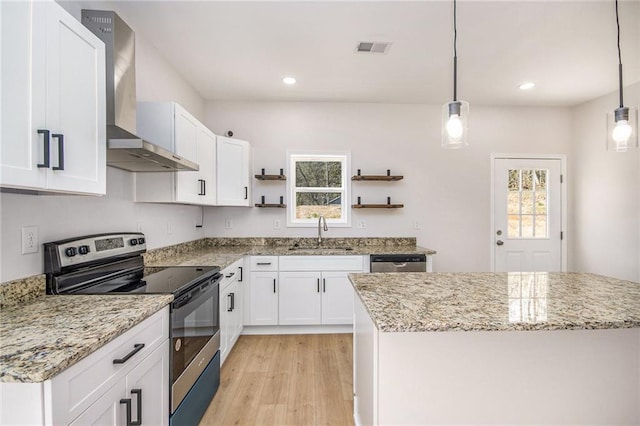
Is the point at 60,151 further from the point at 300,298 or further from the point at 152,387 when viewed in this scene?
the point at 300,298

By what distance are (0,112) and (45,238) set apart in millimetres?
800

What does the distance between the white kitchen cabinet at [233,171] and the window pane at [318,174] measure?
26.4 inches

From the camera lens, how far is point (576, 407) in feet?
4.25

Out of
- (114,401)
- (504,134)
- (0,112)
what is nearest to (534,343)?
(114,401)

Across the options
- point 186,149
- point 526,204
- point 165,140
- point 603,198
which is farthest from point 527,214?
point 165,140

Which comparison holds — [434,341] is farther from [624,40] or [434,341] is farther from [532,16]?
[624,40]

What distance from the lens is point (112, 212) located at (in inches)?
79.3

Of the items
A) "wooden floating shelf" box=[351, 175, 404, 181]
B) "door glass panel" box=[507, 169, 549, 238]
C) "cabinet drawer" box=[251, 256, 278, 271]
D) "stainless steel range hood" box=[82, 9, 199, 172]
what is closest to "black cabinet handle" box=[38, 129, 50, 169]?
"stainless steel range hood" box=[82, 9, 199, 172]

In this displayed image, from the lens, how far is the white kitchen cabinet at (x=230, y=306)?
7.99ft

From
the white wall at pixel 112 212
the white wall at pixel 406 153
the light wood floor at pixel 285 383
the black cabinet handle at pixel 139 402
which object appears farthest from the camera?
the white wall at pixel 406 153

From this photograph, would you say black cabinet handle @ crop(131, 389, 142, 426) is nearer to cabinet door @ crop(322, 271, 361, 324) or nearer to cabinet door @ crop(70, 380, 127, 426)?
cabinet door @ crop(70, 380, 127, 426)

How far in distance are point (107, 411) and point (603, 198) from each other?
4815mm

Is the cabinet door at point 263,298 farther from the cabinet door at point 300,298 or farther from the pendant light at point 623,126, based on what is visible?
the pendant light at point 623,126

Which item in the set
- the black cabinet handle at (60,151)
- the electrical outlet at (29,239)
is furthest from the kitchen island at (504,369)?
the electrical outlet at (29,239)
